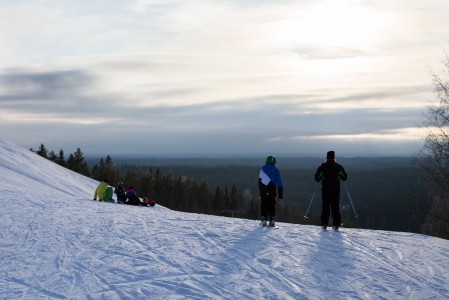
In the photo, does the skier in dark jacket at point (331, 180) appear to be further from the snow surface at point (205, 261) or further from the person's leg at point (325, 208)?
the snow surface at point (205, 261)

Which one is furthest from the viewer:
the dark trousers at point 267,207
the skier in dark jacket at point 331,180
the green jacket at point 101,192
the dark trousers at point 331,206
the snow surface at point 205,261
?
the green jacket at point 101,192

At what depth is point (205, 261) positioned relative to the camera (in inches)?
355

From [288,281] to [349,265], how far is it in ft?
5.81

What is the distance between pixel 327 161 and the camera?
12.7 m

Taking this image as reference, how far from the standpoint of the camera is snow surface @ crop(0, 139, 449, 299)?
24.7 ft

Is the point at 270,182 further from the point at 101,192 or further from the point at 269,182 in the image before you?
the point at 101,192

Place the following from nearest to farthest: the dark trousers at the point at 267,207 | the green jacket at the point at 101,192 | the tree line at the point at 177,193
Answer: the dark trousers at the point at 267,207 < the green jacket at the point at 101,192 < the tree line at the point at 177,193

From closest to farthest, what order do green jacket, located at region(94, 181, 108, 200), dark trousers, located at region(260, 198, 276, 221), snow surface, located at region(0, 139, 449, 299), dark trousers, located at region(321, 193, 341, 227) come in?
snow surface, located at region(0, 139, 449, 299)
dark trousers, located at region(321, 193, 341, 227)
dark trousers, located at region(260, 198, 276, 221)
green jacket, located at region(94, 181, 108, 200)

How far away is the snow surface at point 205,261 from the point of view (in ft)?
A: 24.7

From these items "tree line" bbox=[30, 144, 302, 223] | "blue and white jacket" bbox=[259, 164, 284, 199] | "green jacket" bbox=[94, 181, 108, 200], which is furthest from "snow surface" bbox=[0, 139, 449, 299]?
"tree line" bbox=[30, 144, 302, 223]

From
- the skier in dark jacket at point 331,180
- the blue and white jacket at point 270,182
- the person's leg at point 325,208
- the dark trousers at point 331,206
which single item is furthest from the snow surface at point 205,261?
the blue and white jacket at point 270,182

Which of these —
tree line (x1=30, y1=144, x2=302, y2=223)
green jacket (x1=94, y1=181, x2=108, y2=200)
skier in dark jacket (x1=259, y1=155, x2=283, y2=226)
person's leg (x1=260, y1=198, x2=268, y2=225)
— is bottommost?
tree line (x1=30, y1=144, x2=302, y2=223)

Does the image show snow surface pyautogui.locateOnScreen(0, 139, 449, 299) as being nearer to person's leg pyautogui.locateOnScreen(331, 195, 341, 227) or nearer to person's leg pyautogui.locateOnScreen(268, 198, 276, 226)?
person's leg pyautogui.locateOnScreen(268, 198, 276, 226)

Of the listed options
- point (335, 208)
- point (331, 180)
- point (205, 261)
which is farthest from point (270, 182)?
point (205, 261)
